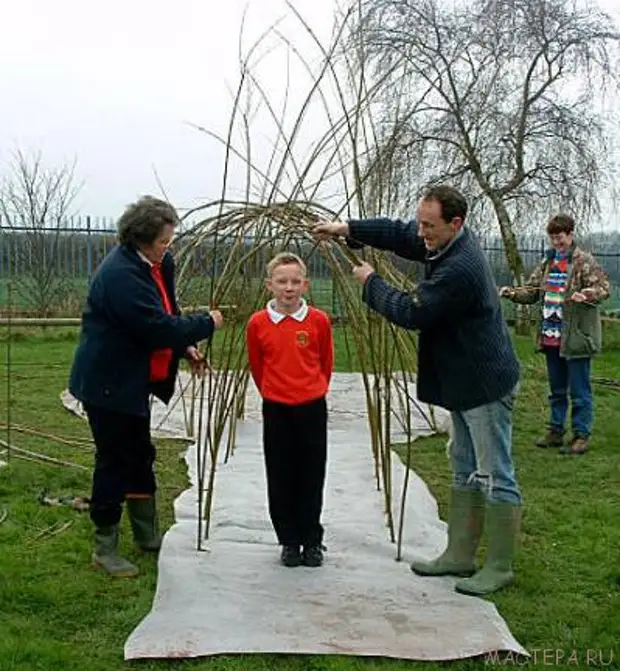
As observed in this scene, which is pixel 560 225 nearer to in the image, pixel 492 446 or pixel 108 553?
pixel 492 446

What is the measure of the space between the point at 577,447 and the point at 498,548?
7.87 feet

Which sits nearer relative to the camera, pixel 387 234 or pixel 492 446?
pixel 492 446

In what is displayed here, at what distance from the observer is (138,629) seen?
2.83 m

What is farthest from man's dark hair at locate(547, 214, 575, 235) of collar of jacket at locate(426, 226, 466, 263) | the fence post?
the fence post

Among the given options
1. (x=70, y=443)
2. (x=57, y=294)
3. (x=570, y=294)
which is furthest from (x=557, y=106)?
(x=70, y=443)

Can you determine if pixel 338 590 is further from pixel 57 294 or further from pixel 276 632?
pixel 57 294

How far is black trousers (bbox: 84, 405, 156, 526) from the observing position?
133 inches

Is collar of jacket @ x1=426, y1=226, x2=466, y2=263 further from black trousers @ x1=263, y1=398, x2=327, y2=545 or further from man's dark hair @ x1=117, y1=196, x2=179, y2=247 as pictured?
man's dark hair @ x1=117, y1=196, x2=179, y2=247

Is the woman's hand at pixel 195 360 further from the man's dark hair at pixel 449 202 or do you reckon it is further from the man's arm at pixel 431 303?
the man's dark hair at pixel 449 202

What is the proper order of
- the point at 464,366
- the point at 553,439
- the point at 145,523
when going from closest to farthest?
the point at 464,366
the point at 145,523
the point at 553,439

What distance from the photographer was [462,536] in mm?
3398

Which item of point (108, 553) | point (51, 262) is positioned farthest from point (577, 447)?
point (51, 262)

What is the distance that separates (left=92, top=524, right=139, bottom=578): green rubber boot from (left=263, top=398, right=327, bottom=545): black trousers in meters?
0.56

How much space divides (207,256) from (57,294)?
9.97m
